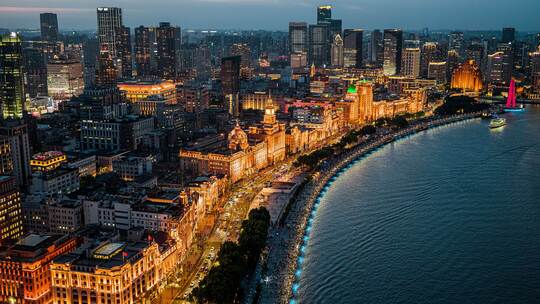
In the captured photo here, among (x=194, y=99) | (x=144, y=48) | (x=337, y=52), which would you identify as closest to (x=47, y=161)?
(x=194, y=99)

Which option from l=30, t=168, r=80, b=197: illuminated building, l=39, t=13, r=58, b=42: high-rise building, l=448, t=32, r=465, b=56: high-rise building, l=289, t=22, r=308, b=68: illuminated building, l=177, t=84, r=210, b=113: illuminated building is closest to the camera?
l=30, t=168, r=80, b=197: illuminated building

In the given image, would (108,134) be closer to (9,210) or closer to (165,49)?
(9,210)

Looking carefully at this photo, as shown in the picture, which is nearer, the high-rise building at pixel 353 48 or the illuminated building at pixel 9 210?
the illuminated building at pixel 9 210

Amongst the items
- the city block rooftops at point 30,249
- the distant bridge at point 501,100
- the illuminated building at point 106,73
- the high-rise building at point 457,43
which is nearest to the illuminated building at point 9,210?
the city block rooftops at point 30,249

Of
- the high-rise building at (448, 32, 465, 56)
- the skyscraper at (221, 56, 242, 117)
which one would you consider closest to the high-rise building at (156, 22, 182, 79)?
the skyscraper at (221, 56, 242, 117)

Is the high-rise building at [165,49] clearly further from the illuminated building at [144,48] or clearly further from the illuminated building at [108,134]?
the illuminated building at [108,134]

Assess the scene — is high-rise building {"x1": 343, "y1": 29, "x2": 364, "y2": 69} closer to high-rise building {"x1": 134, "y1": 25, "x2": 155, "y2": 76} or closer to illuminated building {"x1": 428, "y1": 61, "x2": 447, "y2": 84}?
illuminated building {"x1": 428, "y1": 61, "x2": 447, "y2": 84}
